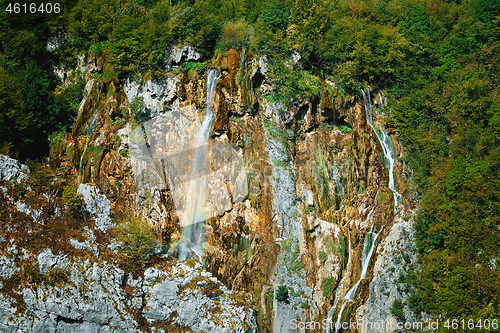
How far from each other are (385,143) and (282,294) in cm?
1352

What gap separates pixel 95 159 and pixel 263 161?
11438 millimetres

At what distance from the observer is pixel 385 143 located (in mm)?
37469

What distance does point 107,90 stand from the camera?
37.1m

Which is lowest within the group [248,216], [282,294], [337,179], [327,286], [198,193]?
[282,294]

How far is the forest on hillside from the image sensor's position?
106 ft

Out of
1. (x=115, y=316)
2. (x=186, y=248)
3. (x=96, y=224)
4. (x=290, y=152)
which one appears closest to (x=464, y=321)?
(x=290, y=152)

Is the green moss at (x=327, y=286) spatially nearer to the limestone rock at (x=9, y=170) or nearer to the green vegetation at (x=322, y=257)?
the green vegetation at (x=322, y=257)

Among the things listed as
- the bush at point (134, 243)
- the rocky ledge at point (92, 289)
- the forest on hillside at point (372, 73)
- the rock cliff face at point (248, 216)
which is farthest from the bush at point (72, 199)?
the forest on hillside at point (372, 73)

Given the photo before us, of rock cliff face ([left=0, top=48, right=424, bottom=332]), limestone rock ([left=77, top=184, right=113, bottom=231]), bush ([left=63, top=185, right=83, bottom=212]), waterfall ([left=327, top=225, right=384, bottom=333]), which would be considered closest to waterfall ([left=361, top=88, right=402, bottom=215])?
rock cliff face ([left=0, top=48, right=424, bottom=332])

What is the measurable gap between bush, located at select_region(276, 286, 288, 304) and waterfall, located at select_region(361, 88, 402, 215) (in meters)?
9.80

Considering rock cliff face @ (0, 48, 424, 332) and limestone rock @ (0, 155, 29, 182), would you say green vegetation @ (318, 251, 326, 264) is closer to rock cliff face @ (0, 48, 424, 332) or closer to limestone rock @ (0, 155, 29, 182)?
rock cliff face @ (0, 48, 424, 332)

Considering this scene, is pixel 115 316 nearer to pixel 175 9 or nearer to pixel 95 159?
pixel 95 159

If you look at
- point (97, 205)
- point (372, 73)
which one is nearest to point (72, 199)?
point (97, 205)

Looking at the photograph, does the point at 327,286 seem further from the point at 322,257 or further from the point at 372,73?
the point at 372,73
